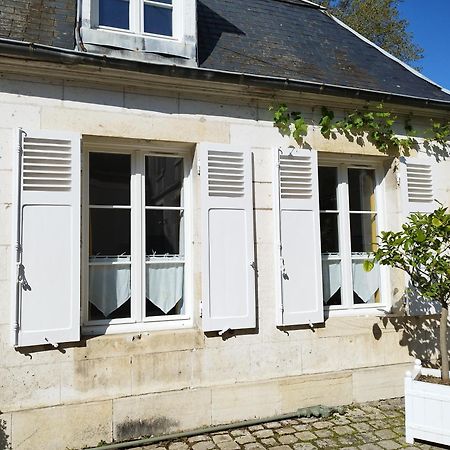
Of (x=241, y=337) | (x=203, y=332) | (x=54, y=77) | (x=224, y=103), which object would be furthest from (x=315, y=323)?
(x=54, y=77)

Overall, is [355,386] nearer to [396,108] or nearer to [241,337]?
[241,337]

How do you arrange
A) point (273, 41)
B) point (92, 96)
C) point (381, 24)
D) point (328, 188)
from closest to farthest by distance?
point (92, 96) < point (328, 188) < point (273, 41) < point (381, 24)

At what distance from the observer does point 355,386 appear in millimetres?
4496

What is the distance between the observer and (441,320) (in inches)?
153

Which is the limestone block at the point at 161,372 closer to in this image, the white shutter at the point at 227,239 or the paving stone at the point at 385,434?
the white shutter at the point at 227,239

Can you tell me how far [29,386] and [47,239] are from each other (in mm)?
1184

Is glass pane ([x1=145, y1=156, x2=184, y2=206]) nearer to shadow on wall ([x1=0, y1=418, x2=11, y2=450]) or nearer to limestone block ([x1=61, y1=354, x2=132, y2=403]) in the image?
limestone block ([x1=61, y1=354, x2=132, y2=403])

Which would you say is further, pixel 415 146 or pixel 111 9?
pixel 415 146

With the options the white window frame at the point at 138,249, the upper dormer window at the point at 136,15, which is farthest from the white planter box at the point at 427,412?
the upper dormer window at the point at 136,15

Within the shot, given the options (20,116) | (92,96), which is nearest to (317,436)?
(92,96)

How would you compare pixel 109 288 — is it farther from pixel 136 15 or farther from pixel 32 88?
pixel 136 15

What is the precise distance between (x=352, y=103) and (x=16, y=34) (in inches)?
132

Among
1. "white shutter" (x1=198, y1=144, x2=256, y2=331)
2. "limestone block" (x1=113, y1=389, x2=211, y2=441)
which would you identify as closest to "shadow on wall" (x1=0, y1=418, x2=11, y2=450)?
"limestone block" (x1=113, y1=389, x2=211, y2=441)

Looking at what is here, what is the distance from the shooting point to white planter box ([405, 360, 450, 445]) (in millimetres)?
3609
